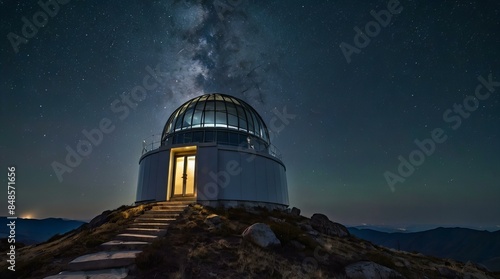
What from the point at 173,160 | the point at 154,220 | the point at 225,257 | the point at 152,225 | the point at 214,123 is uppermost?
the point at 214,123

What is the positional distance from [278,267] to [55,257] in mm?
6737

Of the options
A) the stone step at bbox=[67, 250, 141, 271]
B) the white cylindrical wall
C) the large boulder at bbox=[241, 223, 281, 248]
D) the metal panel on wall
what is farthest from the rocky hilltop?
the white cylindrical wall

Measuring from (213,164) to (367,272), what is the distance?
1008 cm

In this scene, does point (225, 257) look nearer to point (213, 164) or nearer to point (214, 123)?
point (213, 164)

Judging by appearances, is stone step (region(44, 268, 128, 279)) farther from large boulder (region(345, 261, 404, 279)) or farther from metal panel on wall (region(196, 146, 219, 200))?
metal panel on wall (region(196, 146, 219, 200))

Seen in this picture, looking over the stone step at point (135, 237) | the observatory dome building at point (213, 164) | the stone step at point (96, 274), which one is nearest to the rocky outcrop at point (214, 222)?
the stone step at point (135, 237)

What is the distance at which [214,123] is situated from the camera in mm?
18141

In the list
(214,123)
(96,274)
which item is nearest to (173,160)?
(214,123)

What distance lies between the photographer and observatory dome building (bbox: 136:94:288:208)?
14.6 meters

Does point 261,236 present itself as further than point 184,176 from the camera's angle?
No

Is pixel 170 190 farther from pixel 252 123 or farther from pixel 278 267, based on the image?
pixel 278 267

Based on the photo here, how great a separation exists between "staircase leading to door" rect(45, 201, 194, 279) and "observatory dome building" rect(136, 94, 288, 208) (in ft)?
10.4

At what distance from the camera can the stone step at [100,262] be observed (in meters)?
6.07

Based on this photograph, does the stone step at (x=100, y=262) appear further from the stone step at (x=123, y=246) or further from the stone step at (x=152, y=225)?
the stone step at (x=152, y=225)
